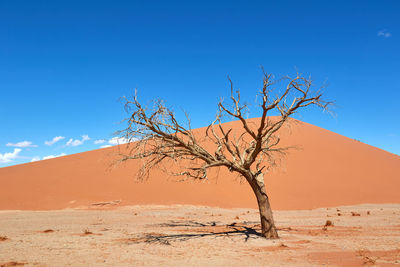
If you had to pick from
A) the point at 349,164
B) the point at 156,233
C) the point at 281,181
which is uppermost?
the point at 349,164

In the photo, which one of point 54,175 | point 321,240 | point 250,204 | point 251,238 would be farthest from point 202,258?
point 54,175

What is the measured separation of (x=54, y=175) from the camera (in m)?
29.2

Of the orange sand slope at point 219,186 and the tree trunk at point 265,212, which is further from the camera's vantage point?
the orange sand slope at point 219,186

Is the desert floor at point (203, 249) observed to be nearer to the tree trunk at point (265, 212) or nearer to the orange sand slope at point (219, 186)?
the tree trunk at point (265, 212)

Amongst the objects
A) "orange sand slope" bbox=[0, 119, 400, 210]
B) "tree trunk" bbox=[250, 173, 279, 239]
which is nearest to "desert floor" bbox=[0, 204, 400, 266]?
"tree trunk" bbox=[250, 173, 279, 239]

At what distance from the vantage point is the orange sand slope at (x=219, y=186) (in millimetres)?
23266

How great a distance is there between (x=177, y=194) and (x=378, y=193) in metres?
16.9

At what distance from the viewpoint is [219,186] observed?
26.7m

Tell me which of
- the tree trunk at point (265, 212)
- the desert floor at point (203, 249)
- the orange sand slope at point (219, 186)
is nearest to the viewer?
the desert floor at point (203, 249)

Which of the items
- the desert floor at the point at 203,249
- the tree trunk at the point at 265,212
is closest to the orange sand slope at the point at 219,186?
the desert floor at the point at 203,249

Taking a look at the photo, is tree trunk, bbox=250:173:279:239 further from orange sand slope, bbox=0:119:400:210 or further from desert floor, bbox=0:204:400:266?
orange sand slope, bbox=0:119:400:210

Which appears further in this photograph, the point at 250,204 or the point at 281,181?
the point at 281,181

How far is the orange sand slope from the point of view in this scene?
76.3ft

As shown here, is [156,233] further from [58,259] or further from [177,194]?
[177,194]
